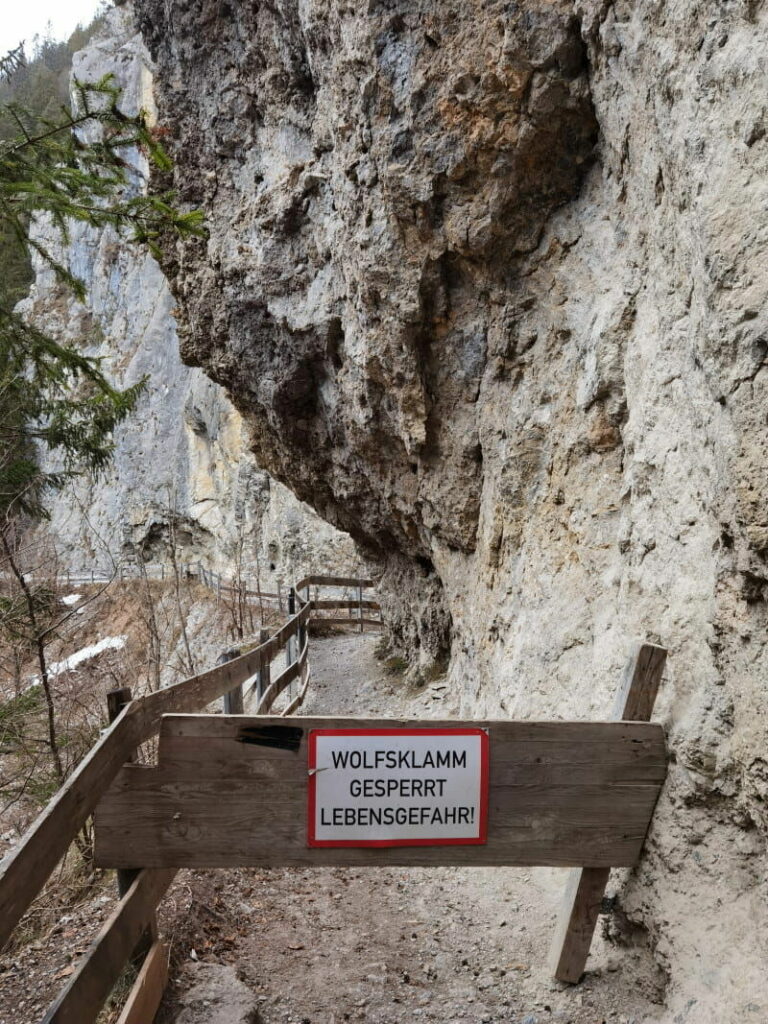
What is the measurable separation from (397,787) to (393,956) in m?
1.44

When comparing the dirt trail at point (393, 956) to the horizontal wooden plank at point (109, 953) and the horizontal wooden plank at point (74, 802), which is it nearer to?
the horizontal wooden plank at point (109, 953)

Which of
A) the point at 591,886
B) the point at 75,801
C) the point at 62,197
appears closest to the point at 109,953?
the point at 75,801

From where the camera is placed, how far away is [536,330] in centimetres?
577

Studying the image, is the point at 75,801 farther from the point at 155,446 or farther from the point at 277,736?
the point at 155,446

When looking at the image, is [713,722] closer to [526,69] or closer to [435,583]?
[526,69]

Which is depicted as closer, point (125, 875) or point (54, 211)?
point (125, 875)

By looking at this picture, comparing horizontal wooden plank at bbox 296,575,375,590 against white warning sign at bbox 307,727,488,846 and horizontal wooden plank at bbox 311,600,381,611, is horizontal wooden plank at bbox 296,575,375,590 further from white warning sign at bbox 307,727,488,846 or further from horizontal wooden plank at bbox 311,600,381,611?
white warning sign at bbox 307,727,488,846

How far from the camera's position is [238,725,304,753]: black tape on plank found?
261cm

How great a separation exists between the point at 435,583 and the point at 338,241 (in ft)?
16.1

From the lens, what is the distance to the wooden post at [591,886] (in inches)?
109

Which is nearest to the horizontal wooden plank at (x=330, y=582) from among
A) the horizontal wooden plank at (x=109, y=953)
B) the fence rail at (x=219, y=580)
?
the fence rail at (x=219, y=580)

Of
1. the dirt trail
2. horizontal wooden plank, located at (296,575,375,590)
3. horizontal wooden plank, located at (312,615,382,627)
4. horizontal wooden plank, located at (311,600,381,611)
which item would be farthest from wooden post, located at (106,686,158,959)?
horizontal wooden plank, located at (312,615,382,627)

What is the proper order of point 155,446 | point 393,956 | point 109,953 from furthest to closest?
1. point 155,446
2. point 393,956
3. point 109,953

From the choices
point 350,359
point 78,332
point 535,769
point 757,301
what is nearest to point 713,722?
point 535,769
